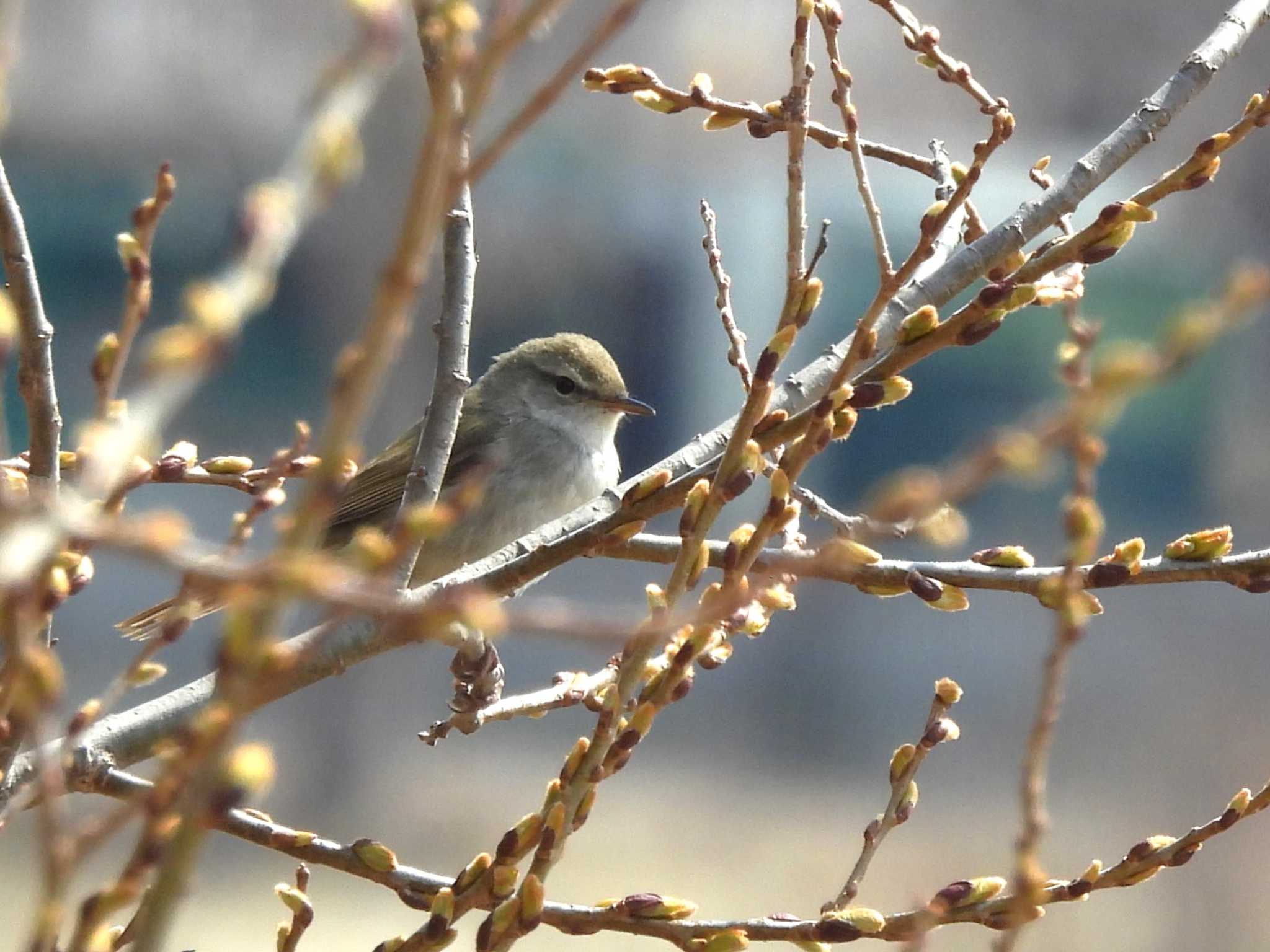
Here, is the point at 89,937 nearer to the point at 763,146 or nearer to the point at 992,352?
the point at 992,352

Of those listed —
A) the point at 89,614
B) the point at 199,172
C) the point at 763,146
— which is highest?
the point at 763,146

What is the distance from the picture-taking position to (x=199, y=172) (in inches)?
477

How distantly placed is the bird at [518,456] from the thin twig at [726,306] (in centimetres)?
162

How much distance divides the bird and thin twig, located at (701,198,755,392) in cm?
162

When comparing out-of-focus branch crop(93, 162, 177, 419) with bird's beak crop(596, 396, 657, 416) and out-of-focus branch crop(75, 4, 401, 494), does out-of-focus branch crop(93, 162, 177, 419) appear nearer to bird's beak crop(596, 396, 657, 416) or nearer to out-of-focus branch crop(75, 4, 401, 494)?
out-of-focus branch crop(75, 4, 401, 494)

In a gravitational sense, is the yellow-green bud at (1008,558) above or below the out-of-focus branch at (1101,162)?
below

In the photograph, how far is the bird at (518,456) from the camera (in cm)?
416

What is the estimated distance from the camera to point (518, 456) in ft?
14.4

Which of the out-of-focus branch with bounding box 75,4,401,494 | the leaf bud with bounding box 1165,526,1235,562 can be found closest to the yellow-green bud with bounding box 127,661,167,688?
the out-of-focus branch with bounding box 75,4,401,494

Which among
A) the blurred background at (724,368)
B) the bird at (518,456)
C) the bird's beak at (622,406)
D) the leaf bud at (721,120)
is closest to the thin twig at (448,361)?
the leaf bud at (721,120)

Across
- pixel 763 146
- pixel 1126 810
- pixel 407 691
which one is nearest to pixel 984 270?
pixel 1126 810

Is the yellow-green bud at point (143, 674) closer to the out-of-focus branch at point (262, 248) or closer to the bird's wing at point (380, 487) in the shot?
the out-of-focus branch at point (262, 248)

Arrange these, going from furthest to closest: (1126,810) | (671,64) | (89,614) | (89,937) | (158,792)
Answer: (671,64), (89,614), (1126,810), (89,937), (158,792)

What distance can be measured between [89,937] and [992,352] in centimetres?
1191
